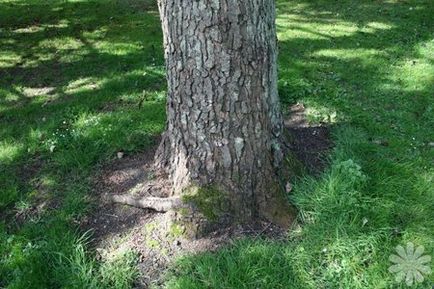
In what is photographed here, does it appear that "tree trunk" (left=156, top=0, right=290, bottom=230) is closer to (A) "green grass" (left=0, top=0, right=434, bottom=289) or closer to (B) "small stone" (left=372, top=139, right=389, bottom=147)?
(A) "green grass" (left=0, top=0, right=434, bottom=289)

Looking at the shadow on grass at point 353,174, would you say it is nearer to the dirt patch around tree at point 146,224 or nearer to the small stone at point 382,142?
the small stone at point 382,142

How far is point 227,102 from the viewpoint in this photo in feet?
10.0

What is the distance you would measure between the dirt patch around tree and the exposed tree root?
0.14 ft

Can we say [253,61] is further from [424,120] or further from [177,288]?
[424,120]

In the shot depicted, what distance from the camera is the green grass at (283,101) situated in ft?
9.68

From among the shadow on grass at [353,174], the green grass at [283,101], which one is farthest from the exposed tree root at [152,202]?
the shadow on grass at [353,174]

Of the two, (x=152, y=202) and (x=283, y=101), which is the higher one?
(x=283, y=101)

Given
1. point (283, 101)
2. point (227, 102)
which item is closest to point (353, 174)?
point (227, 102)

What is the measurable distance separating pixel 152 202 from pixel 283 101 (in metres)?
2.10

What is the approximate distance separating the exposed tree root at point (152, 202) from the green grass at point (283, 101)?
0.91 feet

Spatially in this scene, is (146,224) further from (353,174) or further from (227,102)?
(353,174)

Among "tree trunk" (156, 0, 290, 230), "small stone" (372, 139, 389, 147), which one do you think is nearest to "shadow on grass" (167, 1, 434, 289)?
"small stone" (372, 139, 389, 147)

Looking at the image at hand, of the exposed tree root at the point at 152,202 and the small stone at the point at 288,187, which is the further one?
the small stone at the point at 288,187

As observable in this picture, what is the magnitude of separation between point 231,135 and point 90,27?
16.9ft
